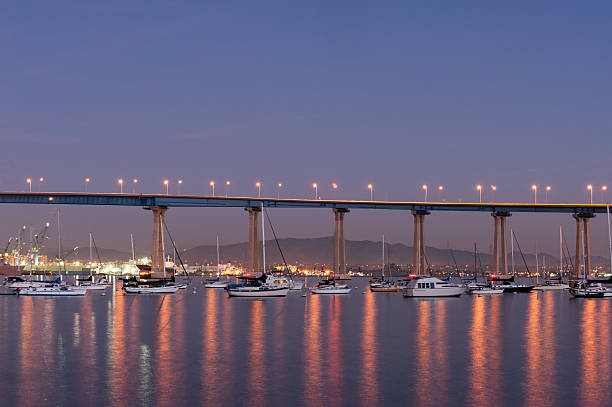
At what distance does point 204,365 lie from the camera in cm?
3862

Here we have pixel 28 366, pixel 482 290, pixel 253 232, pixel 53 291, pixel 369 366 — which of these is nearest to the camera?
pixel 28 366

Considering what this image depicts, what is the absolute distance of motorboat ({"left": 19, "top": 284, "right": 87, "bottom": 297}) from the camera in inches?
4661

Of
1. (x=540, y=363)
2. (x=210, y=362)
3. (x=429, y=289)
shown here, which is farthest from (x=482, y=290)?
(x=210, y=362)

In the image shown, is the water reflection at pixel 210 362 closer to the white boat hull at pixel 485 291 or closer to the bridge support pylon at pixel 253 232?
the white boat hull at pixel 485 291

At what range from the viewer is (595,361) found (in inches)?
1624

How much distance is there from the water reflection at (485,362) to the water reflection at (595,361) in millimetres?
3771

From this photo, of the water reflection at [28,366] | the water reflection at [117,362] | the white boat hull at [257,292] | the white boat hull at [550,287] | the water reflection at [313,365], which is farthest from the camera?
the white boat hull at [550,287]

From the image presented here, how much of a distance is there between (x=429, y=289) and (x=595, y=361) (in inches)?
2755

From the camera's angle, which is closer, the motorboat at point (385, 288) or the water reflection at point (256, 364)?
the water reflection at point (256, 364)

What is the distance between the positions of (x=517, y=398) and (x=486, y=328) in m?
31.9

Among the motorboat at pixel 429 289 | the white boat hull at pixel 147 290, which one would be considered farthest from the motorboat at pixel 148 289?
the motorboat at pixel 429 289

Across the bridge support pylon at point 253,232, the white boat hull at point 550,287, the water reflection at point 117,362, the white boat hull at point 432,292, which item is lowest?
the white boat hull at point 550,287

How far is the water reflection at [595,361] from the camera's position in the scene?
3094cm

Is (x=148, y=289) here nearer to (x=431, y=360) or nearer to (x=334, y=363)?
(x=334, y=363)
